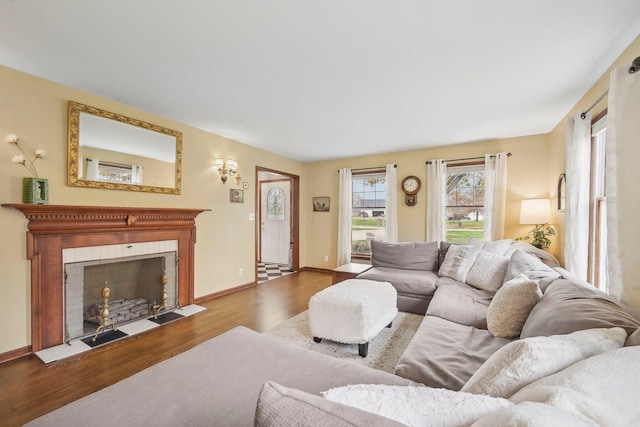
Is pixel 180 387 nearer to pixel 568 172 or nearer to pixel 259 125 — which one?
pixel 259 125

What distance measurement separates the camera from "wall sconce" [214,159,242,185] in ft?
13.3

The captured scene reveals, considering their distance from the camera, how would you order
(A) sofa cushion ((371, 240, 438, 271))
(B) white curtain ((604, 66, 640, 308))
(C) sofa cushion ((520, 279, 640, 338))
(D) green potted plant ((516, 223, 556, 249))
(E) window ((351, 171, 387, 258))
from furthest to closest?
1. (E) window ((351, 171, 387, 258))
2. (A) sofa cushion ((371, 240, 438, 271))
3. (D) green potted plant ((516, 223, 556, 249))
4. (B) white curtain ((604, 66, 640, 308))
5. (C) sofa cushion ((520, 279, 640, 338))

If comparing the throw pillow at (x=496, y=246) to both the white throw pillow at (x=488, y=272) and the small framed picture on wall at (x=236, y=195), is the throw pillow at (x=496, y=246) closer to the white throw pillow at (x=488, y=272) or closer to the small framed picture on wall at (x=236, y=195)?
the white throw pillow at (x=488, y=272)

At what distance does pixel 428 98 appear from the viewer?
9.00 ft

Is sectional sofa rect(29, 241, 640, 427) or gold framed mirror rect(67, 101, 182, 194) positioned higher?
gold framed mirror rect(67, 101, 182, 194)

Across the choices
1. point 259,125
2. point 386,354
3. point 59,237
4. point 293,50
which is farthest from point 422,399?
point 259,125

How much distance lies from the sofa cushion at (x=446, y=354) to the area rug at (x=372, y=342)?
60 cm

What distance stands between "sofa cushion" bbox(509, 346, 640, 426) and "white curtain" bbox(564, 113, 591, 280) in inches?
86.6

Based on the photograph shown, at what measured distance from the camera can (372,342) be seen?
8.42ft

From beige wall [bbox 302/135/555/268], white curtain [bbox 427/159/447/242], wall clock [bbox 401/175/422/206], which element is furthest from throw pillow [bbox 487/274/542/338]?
wall clock [bbox 401/175/422/206]

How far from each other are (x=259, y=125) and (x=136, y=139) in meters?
1.44

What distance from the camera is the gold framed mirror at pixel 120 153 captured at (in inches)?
103

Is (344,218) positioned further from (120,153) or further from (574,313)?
(574,313)

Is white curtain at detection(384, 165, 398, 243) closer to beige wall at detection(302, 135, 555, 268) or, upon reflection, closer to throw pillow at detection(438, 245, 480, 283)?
beige wall at detection(302, 135, 555, 268)
